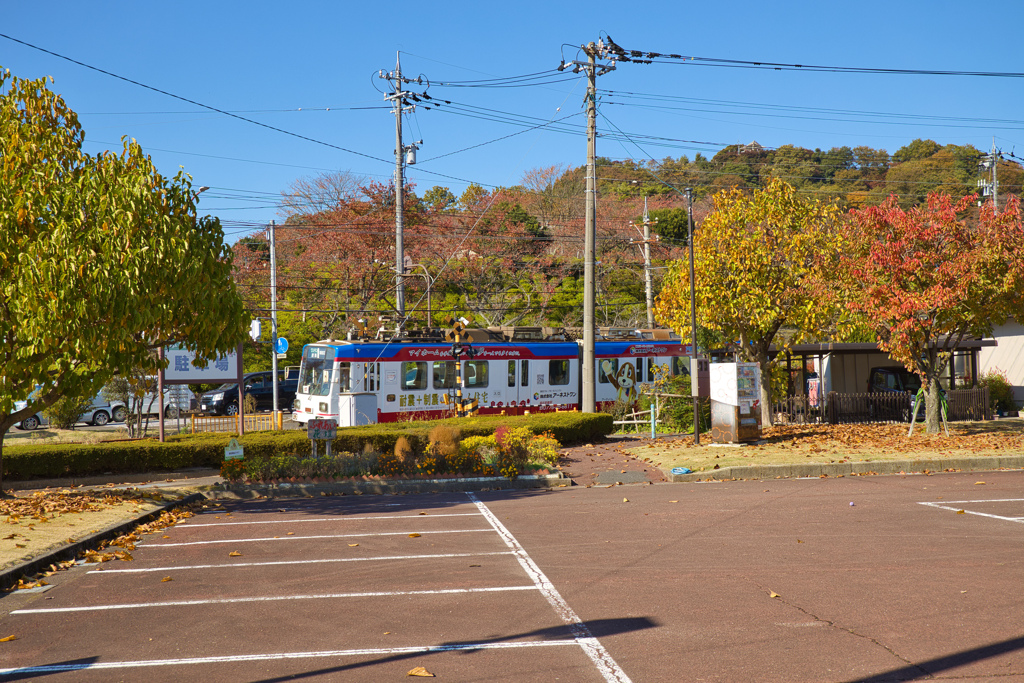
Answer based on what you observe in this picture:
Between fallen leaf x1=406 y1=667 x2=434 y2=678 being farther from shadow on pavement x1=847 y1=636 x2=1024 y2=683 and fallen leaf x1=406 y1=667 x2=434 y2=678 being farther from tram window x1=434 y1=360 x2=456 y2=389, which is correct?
tram window x1=434 y1=360 x2=456 y2=389

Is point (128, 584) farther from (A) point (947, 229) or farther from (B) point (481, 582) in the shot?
(A) point (947, 229)

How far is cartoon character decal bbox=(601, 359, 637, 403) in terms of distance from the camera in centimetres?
2700

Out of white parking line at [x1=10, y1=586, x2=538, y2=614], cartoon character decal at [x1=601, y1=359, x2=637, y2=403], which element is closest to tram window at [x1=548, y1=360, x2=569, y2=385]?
cartoon character decal at [x1=601, y1=359, x2=637, y2=403]

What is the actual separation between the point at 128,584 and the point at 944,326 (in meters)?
16.9

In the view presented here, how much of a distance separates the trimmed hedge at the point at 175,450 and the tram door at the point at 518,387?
6.81 metres

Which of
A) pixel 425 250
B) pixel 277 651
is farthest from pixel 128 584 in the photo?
pixel 425 250

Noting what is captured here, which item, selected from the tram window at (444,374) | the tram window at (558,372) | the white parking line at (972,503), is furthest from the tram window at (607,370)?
the white parking line at (972,503)

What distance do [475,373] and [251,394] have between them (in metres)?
14.0

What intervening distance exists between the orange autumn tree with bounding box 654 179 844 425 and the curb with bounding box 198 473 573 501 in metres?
8.42

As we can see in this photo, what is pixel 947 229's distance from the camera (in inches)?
685

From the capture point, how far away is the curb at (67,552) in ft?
25.0

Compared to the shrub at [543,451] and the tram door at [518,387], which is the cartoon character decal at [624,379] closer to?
the tram door at [518,387]

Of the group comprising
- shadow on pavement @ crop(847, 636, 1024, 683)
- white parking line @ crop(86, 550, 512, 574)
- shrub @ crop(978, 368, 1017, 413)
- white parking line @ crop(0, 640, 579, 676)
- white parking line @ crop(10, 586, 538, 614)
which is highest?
shrub @ crop(978, 368, 1017, 413)

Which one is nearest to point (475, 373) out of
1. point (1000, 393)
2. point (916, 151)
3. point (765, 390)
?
point (765, 390)
